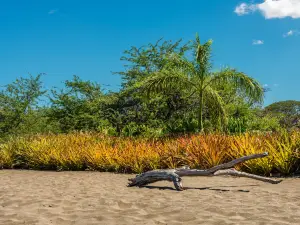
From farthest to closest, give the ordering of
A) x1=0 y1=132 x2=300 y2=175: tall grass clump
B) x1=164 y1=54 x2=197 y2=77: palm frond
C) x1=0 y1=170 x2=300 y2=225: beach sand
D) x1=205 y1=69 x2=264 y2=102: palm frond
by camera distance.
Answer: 1. x1=164 y1=54 x2=197 y2=77: palm frond
2. x1=205 y1=69 x2=264 y2=102: palm frond
3. x1=0 y1=132 x2=300 y2=175: tall grass clump
4. x1=0 y1=170 x2=300 y2=225: beach sand

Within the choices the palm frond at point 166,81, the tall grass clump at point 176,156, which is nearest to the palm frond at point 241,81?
the palm frond at point 166,81

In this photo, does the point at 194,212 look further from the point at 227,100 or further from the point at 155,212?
the point at 227,100

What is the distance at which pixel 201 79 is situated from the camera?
1723cm

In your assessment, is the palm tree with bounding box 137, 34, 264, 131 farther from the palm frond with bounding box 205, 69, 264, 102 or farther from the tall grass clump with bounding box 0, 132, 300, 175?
the tall grass clump with bounding box 0, 132, 300, 175

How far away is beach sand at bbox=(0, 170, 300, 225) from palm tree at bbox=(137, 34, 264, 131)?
7.22 metres

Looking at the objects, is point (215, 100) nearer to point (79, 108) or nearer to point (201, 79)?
point (201, 79)

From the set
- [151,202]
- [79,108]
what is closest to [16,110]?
[79,108]

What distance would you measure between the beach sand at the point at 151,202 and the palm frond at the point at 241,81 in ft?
23.6

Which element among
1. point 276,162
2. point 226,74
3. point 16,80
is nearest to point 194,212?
point 276,162

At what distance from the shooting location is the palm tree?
16.8 m

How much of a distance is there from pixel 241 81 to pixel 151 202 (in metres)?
10.9

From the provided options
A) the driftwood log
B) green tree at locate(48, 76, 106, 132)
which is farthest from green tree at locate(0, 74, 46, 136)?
the driftwood log

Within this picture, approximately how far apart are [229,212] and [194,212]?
1.79 ft

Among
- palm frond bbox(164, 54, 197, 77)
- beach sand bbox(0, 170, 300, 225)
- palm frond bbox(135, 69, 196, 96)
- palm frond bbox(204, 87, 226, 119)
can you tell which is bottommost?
beach sand bbox(0, 170, 300, 225)
